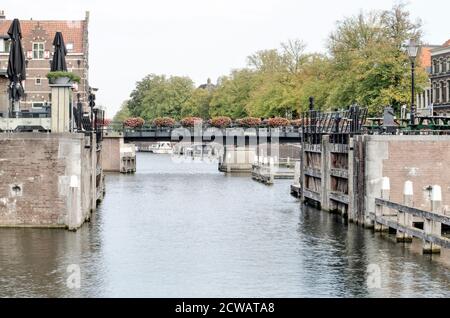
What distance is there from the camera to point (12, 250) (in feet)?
87.0

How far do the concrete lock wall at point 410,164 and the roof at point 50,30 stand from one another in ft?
206

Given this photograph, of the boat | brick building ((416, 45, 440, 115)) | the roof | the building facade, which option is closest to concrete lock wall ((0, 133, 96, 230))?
the building facade

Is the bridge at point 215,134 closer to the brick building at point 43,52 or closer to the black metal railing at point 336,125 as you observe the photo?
the brick building at point 43,52

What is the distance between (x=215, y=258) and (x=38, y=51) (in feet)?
219

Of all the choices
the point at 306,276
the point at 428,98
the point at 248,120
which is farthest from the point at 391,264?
the point at 428,98

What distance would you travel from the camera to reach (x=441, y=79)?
80688mm

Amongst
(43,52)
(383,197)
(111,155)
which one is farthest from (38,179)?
(43,52)

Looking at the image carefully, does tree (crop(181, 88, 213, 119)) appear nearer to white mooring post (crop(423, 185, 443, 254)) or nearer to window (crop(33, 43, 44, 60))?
window (crop(33, 43, 44, 60))

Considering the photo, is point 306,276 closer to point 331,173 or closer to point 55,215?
point 55,215

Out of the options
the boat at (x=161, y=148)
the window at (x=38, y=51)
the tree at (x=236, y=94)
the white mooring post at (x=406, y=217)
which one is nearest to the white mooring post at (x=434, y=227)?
the white mooring post at (x=406, y=217)

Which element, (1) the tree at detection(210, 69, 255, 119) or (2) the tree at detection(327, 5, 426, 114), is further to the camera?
(1) the tree at detection(210, 69, 255, 119)

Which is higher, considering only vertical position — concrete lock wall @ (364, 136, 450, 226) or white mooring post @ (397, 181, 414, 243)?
concrete lock wall @ (364, 136, 450, 226)

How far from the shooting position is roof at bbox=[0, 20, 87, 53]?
293 feet

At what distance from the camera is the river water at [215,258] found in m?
21.3
